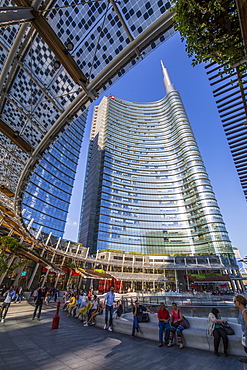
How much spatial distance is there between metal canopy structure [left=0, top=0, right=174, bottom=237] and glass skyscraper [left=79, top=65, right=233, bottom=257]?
6607 cm

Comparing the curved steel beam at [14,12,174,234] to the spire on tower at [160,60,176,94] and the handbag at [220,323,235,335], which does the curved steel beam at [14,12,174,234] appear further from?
the spire on tower at [160,60,176,94]

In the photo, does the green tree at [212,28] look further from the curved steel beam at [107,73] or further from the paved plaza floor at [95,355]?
the paved plaza floor at [95,355]

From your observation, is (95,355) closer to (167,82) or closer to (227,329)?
(227,329)

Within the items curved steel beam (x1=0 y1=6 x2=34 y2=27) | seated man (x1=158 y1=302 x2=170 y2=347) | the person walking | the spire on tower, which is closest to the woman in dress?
seated man (x1=158 y1=302 x2=170 y2=347)

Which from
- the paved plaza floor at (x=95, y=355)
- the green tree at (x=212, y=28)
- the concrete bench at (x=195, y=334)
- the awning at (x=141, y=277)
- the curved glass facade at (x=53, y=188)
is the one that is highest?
the curved glass facade at (x=53, y=188)

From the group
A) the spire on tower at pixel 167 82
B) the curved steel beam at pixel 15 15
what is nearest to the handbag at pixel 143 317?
the curved steel beam at pixel 15 15

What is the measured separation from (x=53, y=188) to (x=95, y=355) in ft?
236

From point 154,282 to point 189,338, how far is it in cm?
5945

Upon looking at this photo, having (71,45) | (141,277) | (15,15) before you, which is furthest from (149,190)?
(15,15)

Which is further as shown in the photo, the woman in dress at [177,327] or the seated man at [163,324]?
the seated man at [163,324]

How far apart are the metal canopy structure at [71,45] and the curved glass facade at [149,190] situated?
6605 centimetres

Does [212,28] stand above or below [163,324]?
above

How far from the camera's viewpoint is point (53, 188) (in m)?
71.0

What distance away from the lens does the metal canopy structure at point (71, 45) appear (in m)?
5.20
